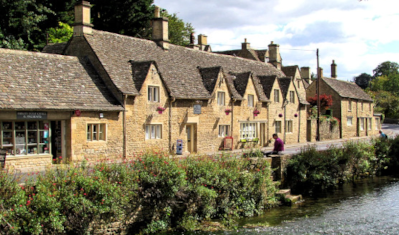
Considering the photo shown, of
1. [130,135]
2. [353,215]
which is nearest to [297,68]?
[130,135]

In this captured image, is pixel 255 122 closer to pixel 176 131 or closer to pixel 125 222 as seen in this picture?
pixel 176 131

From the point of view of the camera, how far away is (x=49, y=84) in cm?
2292

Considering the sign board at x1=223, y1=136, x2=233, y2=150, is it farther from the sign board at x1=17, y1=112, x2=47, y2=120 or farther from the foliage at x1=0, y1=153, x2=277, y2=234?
the sign board at x1=17, y1=112, x2=47, y2=120

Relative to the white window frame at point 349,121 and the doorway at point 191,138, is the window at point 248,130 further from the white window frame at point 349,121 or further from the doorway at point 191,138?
the white window frame at point 349,121

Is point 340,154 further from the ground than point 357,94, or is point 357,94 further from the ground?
point 357,94

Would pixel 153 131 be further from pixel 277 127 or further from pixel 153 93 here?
pixel 277 127

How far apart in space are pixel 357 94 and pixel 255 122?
2859 centimetres

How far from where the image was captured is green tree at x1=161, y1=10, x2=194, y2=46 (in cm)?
5610

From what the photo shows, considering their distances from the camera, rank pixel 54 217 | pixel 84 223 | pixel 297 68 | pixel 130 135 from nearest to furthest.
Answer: pixel 54 217 → pixel 84 223 → pixel 130 135 → pixel 297 68

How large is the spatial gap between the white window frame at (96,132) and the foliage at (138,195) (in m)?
7.75

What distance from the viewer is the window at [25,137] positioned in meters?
20.4

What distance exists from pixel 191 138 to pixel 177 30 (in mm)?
30186

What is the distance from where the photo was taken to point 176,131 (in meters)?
28.9

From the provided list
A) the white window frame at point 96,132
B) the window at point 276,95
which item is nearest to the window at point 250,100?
the window at point 276,95
